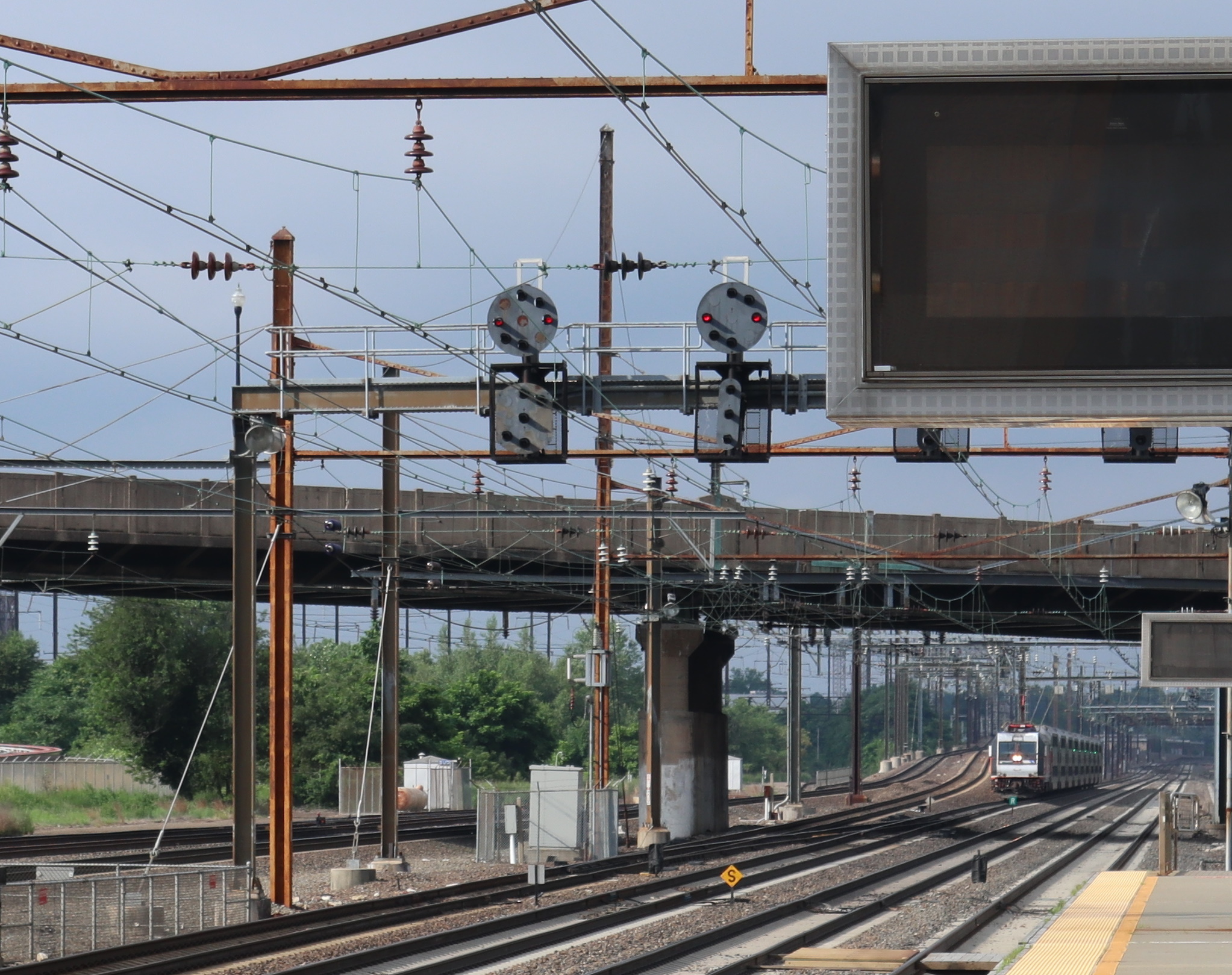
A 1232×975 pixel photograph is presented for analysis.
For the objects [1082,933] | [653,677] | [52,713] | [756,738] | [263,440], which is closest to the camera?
[1082,933]

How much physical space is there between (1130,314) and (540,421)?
13678mm

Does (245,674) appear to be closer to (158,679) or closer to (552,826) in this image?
(552,826)

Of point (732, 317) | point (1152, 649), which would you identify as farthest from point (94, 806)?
point (1152, 649)

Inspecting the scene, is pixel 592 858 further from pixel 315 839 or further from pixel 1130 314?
pixel 1130 314

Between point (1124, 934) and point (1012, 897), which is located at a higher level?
point (1124, 934)

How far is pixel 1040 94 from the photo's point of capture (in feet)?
16.6

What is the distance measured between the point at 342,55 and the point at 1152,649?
10.3 meters

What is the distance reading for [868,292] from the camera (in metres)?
5.07

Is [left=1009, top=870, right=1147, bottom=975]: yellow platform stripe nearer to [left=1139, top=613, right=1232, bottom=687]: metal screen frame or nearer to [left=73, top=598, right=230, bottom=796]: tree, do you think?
[left=1139, top=613, right=1232, bottom=687]: metal screen frame

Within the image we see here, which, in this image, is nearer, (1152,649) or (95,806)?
(1152,649)

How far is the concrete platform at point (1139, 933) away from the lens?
35.8ft

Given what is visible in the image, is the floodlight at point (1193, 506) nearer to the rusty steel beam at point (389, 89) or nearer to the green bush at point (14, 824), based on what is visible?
the rusty steel beam at point (389, 89)

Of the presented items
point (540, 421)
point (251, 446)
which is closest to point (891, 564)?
point (251, 446)

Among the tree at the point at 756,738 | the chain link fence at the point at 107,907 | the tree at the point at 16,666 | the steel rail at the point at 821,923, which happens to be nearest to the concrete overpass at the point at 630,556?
the steel rail at the point at 821,923
